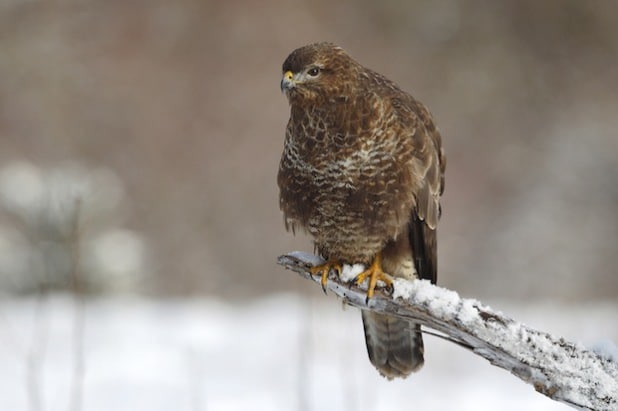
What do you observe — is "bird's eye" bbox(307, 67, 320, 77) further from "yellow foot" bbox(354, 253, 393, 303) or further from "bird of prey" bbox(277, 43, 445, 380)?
"yellow foot" bbox(354, 253, 393, 303)

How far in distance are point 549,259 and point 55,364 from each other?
644 centimetres

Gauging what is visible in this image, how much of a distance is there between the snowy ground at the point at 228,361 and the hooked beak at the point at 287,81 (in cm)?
187

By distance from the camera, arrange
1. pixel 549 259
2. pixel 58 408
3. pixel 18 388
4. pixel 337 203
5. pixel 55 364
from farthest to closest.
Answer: pixel 549 259, pixel 55 364, pixel 18 388, pixel 58 408, pixel 337 203

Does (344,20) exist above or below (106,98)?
above

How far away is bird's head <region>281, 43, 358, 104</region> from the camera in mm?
3059

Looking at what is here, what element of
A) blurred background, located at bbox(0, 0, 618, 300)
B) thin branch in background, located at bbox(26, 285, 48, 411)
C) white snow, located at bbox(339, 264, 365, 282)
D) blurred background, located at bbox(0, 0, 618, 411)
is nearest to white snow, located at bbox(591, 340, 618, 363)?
white snow, located at bbox(339, 264, 365, 282)

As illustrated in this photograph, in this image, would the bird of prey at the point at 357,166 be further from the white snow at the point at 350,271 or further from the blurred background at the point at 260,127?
the blurred background at the point at 260,127

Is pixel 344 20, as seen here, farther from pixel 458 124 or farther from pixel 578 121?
pixel 578 121

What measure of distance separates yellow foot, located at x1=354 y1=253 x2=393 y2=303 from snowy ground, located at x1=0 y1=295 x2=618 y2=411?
1427mm

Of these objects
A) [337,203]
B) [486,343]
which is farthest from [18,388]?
[486,343]

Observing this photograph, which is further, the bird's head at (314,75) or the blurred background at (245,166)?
the blurred background at (245,166)

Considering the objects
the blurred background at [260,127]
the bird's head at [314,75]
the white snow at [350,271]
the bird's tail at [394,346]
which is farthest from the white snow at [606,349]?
the blurred background at [260,127]

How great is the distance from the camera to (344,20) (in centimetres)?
1296

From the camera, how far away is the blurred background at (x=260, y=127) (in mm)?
10156
